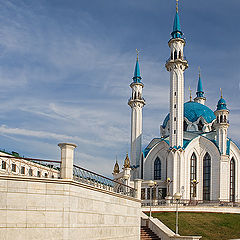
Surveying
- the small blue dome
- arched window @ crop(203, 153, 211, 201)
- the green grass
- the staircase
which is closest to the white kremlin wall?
the staircase

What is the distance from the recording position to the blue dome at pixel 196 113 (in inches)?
2116

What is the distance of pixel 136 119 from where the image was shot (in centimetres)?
5253

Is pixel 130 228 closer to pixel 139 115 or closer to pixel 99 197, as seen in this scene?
pixel 99 197

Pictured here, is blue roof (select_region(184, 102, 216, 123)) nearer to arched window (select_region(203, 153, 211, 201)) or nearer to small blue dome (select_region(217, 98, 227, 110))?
small blue dome (select_region(217, 98, 227, 110))

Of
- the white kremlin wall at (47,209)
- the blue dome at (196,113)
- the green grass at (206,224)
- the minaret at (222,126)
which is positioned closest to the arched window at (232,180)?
the minaret at (222,126)

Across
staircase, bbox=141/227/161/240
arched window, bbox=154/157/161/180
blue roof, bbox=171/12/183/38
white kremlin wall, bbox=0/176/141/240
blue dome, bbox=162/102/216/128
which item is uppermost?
blue roof, bbox=171/12/183/38

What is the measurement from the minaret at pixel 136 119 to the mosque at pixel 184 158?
0.13 metres

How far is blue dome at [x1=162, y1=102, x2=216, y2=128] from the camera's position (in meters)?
53.8

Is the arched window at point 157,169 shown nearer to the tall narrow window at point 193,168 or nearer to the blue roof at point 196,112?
the tall narrow window at point 193,168

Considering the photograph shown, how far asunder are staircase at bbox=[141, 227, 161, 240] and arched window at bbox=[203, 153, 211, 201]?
2297 centimetres

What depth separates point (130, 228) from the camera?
19.4m

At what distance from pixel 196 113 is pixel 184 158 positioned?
35.9 ft

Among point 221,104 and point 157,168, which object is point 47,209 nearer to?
point 157,168

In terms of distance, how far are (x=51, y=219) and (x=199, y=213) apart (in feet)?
73.3
